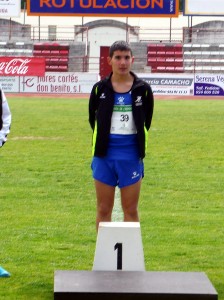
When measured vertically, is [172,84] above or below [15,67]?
below

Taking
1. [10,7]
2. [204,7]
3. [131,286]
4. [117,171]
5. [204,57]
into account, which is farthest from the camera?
[204,57]

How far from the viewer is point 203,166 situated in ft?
47.4

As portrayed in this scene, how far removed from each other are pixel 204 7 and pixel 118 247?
37.9 m

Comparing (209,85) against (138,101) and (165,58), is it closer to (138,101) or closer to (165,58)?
(165,58)

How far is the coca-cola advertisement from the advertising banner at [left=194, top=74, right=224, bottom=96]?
5579 millimetres

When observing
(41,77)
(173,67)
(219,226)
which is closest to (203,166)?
(219,226)

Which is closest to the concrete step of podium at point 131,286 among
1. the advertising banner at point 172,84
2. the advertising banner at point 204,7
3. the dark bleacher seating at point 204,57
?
the advertising banner at point 172,84

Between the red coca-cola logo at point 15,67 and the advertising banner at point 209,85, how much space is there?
Answer: 6199mm

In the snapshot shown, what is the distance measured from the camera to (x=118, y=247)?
21.2ft

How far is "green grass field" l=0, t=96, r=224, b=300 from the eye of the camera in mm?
7715

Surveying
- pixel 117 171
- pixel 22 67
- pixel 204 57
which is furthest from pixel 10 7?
pixel 117 171

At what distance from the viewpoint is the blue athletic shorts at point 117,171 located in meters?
7.11

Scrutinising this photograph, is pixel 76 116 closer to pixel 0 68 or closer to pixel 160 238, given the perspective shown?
pixel 0 68

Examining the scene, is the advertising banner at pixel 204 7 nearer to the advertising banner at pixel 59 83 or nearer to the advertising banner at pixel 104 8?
the advertising banner at pixel 104 8
